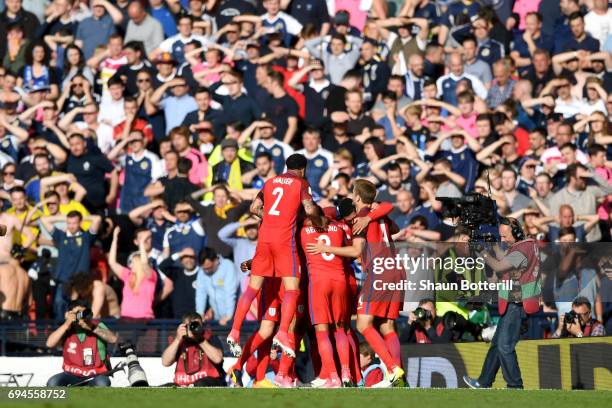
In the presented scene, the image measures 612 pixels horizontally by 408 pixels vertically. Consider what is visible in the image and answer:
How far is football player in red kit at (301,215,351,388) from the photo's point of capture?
45.7 feet

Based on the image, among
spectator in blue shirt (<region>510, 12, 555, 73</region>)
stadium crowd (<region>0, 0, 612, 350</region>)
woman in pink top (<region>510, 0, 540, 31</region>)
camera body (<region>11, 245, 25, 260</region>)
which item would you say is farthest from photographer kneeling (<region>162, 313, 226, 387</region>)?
woman in pink top (<region>510, 0, 540, 31</region>)

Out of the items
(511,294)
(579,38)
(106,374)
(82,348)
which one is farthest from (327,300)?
(579,38)

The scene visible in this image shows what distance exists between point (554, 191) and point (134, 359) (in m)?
6.90

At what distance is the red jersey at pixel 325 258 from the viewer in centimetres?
1409

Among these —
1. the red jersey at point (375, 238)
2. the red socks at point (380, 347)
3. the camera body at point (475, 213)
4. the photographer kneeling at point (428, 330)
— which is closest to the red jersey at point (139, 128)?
the photographer kneeling at point (428, 330)

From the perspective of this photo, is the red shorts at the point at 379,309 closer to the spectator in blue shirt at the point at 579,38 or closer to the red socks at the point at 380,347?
the red socks at the point at 380,347

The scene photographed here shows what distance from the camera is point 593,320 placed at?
50.8 ft

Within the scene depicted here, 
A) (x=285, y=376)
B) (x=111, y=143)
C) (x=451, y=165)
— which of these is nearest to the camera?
(x=285, y=376)

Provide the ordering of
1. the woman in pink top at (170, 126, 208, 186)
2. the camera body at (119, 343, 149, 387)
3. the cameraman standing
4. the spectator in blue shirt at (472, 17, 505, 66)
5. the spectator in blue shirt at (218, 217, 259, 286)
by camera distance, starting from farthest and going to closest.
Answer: the spectator in blue shirt at (472, 17, 505, 66) < the woman in pink top at (170, 126, 208, 186) < the spectator in blue shirt at (218, 217, 259, 286) < the camera body at (119, 343, 149, 387) < the cameraman standing

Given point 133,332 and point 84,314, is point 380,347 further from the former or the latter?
point 133,332

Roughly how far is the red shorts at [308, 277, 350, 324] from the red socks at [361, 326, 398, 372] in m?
0.35

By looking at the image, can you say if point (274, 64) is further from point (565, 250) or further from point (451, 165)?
point (565, 250)

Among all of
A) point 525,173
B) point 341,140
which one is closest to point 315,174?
point 341,140

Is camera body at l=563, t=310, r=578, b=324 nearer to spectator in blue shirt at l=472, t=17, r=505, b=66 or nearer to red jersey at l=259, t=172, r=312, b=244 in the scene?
red jersey at l=259, t=172, r=312, b=244
